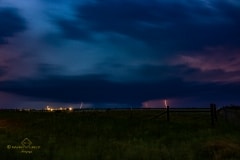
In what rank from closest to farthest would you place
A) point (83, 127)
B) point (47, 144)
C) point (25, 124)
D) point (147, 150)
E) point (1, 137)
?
point (147, 150) → point (47, 144) → point (1, 137) → point (83, 127) → point (25, 124)

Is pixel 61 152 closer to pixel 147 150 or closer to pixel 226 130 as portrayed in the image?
pixel 147 150

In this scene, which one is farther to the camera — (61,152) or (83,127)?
(83,127)

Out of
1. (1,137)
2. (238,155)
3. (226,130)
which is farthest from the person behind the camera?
(226,130)

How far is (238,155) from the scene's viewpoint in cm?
1989

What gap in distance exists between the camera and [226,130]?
33.8 metres

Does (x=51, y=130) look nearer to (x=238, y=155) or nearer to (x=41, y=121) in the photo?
(x=41, y=121)

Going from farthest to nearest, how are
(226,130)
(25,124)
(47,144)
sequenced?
(25,124)
(226,130)
(47,144)

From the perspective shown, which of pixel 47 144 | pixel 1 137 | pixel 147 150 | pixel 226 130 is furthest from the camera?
pixel 226 130

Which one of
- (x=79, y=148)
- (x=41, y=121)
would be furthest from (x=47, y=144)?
(x=41, y=121)

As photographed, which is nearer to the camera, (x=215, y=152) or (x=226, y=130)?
(x=215, y=152)

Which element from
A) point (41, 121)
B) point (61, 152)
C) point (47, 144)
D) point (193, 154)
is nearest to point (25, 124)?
point (41, 121)

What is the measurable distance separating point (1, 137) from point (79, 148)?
7.92 meters

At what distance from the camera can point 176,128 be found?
117 feet

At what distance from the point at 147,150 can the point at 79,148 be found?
3.41 metres
